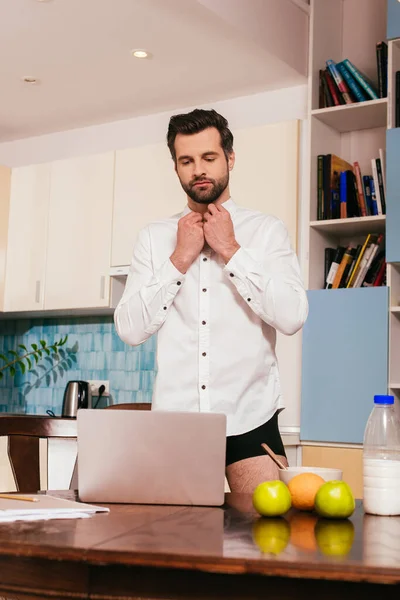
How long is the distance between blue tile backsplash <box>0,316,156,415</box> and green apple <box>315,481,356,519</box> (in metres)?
3.10

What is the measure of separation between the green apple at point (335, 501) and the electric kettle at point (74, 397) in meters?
3.29

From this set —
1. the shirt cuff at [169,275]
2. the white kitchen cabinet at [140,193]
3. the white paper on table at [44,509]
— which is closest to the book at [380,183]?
the white kitchen cabinet at [140,193]

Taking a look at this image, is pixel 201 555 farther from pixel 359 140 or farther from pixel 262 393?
pixel 359 140

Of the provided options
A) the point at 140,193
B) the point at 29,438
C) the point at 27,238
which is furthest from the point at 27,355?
the point at 29,438

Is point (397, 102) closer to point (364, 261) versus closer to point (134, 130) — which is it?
point (364, 261)

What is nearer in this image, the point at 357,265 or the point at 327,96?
the point at 357,265

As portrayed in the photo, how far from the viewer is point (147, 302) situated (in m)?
2.07

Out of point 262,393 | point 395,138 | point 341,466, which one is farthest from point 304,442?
point 262,393

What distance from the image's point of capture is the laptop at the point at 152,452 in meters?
1.41

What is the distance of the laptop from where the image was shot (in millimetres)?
1407

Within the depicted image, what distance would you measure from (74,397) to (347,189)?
1854 millimetres

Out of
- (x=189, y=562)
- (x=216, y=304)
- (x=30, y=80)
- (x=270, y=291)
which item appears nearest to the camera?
(x=189, y=562)

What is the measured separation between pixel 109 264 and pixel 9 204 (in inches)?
34.0

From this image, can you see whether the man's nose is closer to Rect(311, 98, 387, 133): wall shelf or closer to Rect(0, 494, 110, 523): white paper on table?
Rect(0, 494, 110, 523): white paper on table
